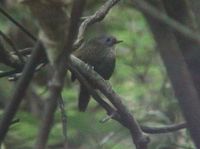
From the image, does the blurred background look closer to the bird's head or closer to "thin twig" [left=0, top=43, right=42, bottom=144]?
the bird's head

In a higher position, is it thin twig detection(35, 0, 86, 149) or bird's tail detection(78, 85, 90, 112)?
thin twig detection(35, 0, 86, 149)

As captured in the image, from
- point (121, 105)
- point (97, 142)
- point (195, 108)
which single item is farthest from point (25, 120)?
point (195, 108)

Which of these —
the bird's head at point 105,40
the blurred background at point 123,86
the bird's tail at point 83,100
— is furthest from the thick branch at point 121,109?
the bird's head at point 105,40

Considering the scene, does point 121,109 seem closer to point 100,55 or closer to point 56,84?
point 56,84

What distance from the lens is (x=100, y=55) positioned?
4270 mm

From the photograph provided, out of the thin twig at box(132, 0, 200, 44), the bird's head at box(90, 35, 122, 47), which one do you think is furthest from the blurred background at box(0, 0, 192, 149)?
the thin twig at box(132, 0, 200, 44)

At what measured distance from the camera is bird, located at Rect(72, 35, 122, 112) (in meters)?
3.91

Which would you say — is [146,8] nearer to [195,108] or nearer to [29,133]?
[195,108]

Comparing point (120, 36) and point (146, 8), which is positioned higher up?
point (146, 8)

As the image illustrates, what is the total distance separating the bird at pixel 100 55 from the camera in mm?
3910

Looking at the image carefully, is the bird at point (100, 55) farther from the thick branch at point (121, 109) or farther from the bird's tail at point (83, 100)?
the thick branch at point (121, 109)

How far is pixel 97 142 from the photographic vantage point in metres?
2.54

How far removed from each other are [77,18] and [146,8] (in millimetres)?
252

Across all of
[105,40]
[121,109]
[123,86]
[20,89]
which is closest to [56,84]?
[20,89]
